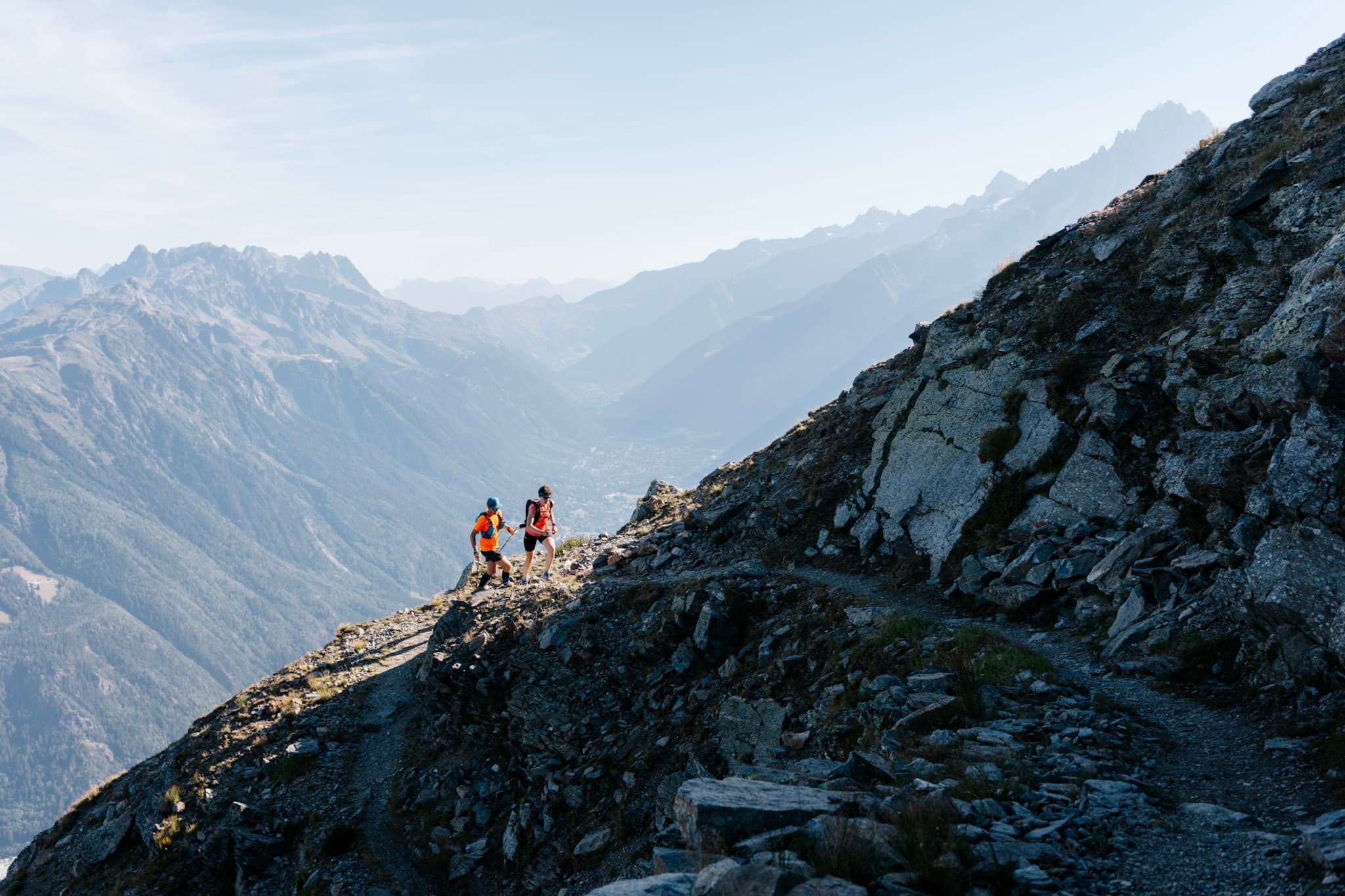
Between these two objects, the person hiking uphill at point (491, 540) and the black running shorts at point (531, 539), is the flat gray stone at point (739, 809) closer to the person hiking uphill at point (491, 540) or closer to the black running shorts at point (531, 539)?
the person hiking uphill at point (491, 540)

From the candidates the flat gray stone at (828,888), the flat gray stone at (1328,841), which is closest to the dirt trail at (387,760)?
the flat gray stone at (828,888)

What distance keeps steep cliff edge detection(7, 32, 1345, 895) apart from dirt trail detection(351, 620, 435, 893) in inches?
5.4

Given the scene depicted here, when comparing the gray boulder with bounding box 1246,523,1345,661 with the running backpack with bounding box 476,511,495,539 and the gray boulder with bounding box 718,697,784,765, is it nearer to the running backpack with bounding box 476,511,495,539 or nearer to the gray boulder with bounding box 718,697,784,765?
the gray boulder with bounding box 718,697,784,765

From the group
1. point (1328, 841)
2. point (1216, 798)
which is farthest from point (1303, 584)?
point (1328, 841)

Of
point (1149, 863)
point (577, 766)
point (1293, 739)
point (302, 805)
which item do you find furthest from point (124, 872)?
point (1293, 739)

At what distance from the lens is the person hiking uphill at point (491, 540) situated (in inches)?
1117

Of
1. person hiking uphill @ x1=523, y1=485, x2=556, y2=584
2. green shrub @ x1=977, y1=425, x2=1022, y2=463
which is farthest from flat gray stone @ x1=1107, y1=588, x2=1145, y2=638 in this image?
person hiking uphill @ x1=523, y1=485, x2=556, y2=584

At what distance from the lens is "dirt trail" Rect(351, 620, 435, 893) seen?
2150cm

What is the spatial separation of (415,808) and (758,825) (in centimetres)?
1903

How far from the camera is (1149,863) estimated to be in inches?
294

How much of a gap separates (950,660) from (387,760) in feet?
70.0

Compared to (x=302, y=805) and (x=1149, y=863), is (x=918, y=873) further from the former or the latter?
(x=302, y=805)

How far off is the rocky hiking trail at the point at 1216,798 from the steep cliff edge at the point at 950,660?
0.04 m

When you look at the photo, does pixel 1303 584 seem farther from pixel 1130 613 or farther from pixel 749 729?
pixel 749 729
